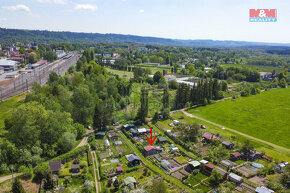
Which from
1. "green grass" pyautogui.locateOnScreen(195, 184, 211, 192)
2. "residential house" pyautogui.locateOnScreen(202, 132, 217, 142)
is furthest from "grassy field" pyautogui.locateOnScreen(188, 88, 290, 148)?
"green grass" pyautogui.locateOnScreen(195, 184, 211, 192)

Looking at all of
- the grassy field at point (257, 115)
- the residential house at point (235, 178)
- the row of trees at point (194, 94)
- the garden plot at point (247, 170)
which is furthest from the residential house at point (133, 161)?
the row of trees at point (194, 94)

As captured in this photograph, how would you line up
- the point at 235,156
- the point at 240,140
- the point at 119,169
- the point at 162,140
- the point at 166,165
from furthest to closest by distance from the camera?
1. the point at 240,140
2. the point at 162,140
3. the point at 235,156
4. the point at 166,165
5. the point at 119,169

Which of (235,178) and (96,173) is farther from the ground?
(235,178)

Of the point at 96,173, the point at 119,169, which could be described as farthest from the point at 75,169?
the point at 119,169

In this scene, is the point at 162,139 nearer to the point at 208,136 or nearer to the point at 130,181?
the point at 208,136

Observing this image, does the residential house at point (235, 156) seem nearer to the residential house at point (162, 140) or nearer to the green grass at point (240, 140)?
the green grass at point (240, 140)

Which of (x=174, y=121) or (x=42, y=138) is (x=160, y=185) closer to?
(x=42, y=138)

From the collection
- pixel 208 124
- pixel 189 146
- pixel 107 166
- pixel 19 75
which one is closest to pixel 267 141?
pixel 208 124
